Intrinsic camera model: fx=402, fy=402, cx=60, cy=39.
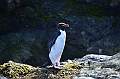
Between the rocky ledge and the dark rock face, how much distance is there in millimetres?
4969

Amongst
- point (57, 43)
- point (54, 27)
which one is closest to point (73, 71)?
point (57, 43)

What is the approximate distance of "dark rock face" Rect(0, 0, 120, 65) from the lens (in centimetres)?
1370

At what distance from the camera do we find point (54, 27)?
47.7 ft

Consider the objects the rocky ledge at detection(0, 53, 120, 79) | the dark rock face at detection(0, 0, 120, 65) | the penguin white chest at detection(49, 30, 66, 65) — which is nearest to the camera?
the rocky ledge at detection(0, 53, 120, 79)

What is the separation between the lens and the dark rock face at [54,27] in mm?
13702

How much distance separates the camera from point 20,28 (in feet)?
48.5

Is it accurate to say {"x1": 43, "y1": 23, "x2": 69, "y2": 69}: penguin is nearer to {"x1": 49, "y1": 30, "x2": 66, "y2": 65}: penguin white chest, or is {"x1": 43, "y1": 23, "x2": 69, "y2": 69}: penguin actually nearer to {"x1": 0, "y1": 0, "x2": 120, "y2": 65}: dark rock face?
{"x1": 49, "y1": 30, "x2": 66, "y2": 65}: penguin white chest

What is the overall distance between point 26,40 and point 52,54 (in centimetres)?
485

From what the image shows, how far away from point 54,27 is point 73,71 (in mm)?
6840

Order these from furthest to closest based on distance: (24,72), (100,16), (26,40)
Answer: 1. (100,16)
2. (26,40)
3. (24,72)

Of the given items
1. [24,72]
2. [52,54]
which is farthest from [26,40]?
[24,72]

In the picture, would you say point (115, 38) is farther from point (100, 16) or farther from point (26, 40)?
point (26, 40)

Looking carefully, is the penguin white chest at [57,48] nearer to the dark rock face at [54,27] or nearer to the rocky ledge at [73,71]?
the rocky ledge at [73,71]

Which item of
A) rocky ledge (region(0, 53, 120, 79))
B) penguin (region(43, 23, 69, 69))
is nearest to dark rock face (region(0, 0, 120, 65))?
penguin (region(43, 23, 69, 69))
